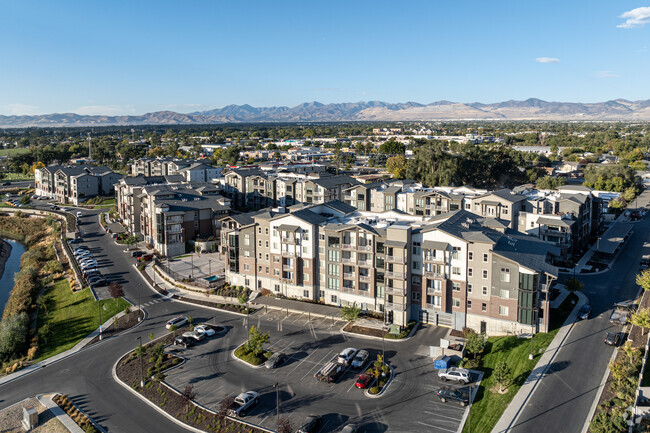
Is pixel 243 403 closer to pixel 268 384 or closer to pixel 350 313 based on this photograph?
pixel 268 384

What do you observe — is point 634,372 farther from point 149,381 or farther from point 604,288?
point 149,381

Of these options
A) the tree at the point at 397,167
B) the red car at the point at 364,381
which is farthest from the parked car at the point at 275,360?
the tree at the point at 397,167

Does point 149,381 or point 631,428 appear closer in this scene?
point 631,428

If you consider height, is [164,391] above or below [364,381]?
below

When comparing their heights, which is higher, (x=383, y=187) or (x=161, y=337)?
(x=383, y=187)

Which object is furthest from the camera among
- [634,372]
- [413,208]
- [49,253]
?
[413,208]

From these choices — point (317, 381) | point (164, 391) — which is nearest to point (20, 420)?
point (164, 391)

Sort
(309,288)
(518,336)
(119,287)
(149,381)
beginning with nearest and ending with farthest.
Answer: (149,381)
(518,336)
(309,288)
(119,287)

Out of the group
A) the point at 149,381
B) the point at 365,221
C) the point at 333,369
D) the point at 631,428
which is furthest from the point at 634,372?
the point at 149,381
